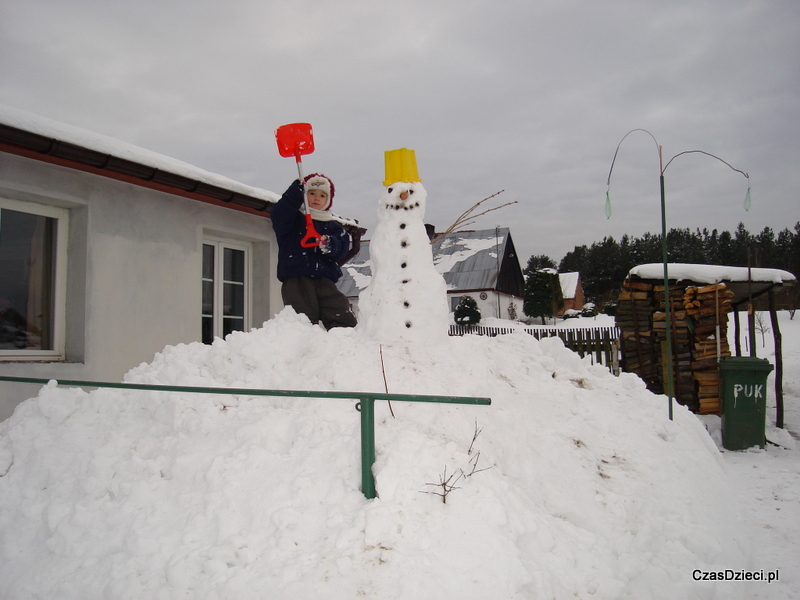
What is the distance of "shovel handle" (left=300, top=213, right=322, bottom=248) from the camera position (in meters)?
4.44

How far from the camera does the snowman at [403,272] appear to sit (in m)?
3.77

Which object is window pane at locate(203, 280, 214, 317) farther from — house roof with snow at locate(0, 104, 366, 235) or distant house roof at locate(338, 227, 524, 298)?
distant house roof at locate(338, 227, 524, 298)

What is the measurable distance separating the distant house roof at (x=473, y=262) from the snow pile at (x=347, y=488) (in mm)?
20316

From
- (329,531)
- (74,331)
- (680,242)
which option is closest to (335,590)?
(329,531)

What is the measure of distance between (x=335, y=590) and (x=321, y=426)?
95cm

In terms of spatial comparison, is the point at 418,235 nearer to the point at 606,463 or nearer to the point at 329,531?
the point at 606,463

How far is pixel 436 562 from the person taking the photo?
6.98 ft

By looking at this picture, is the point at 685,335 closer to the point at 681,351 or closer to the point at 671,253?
the point at 681,351

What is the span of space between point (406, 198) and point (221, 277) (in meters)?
3.21

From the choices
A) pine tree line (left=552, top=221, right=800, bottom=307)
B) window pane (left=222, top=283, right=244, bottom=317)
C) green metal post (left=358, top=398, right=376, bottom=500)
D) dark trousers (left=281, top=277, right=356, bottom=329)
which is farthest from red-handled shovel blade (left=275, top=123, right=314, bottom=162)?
pine tree line (left=552, top=221, right=800, bottom=307)

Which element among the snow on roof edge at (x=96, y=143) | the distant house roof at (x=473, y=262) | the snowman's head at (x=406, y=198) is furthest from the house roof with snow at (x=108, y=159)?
the distant house roof at (x=473, y=262)

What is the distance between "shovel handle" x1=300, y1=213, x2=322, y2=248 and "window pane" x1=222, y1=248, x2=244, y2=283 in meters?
2.19

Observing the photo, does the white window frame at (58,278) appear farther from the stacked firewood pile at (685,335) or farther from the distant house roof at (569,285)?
the distant house roof at (569,285)

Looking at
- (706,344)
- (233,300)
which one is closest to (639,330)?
(706,344)
